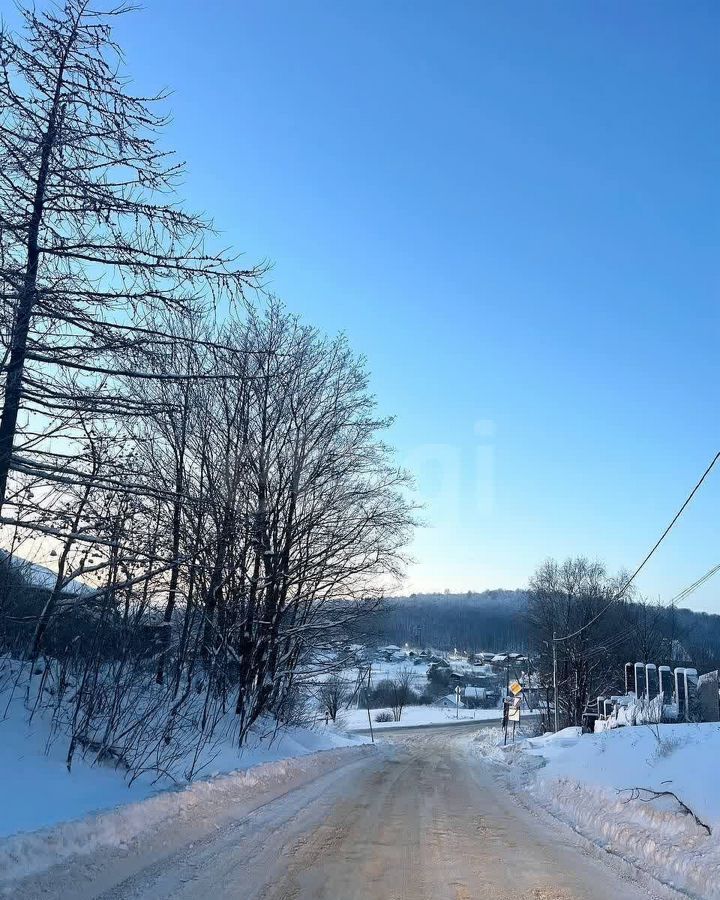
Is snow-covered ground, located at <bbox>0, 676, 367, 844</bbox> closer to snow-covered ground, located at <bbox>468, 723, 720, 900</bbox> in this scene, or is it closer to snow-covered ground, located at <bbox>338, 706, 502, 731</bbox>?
snow-covered ground, located at <bbox>468, 723, 720, 900</bbox>

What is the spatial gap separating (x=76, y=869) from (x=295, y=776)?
37.8 ft

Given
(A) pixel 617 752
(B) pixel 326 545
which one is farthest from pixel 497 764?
(A) pixel 617 752

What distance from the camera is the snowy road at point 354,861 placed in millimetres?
6234

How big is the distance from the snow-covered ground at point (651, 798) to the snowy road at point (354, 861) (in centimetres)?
62

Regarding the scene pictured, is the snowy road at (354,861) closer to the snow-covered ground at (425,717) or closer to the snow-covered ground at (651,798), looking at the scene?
the snow-covered ground at (651,798)

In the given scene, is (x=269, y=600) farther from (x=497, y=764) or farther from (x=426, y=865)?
(x=426, y=865)

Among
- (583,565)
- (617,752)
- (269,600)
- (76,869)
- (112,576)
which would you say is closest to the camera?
(76,869)

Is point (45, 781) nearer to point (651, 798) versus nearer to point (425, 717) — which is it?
point (651, 798)

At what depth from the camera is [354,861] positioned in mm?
7680

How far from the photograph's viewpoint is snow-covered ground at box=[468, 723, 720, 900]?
791 centimetres

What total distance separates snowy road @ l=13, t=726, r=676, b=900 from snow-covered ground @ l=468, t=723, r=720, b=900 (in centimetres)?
62

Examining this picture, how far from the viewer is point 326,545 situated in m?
22.8

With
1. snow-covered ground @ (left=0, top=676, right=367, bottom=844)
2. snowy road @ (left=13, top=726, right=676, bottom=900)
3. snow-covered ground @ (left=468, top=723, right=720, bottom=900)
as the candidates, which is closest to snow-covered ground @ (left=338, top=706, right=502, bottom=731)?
snow-covered ground @ (left=468, top=723, right=720, bottom=900)

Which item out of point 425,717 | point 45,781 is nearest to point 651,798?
point 45,781
